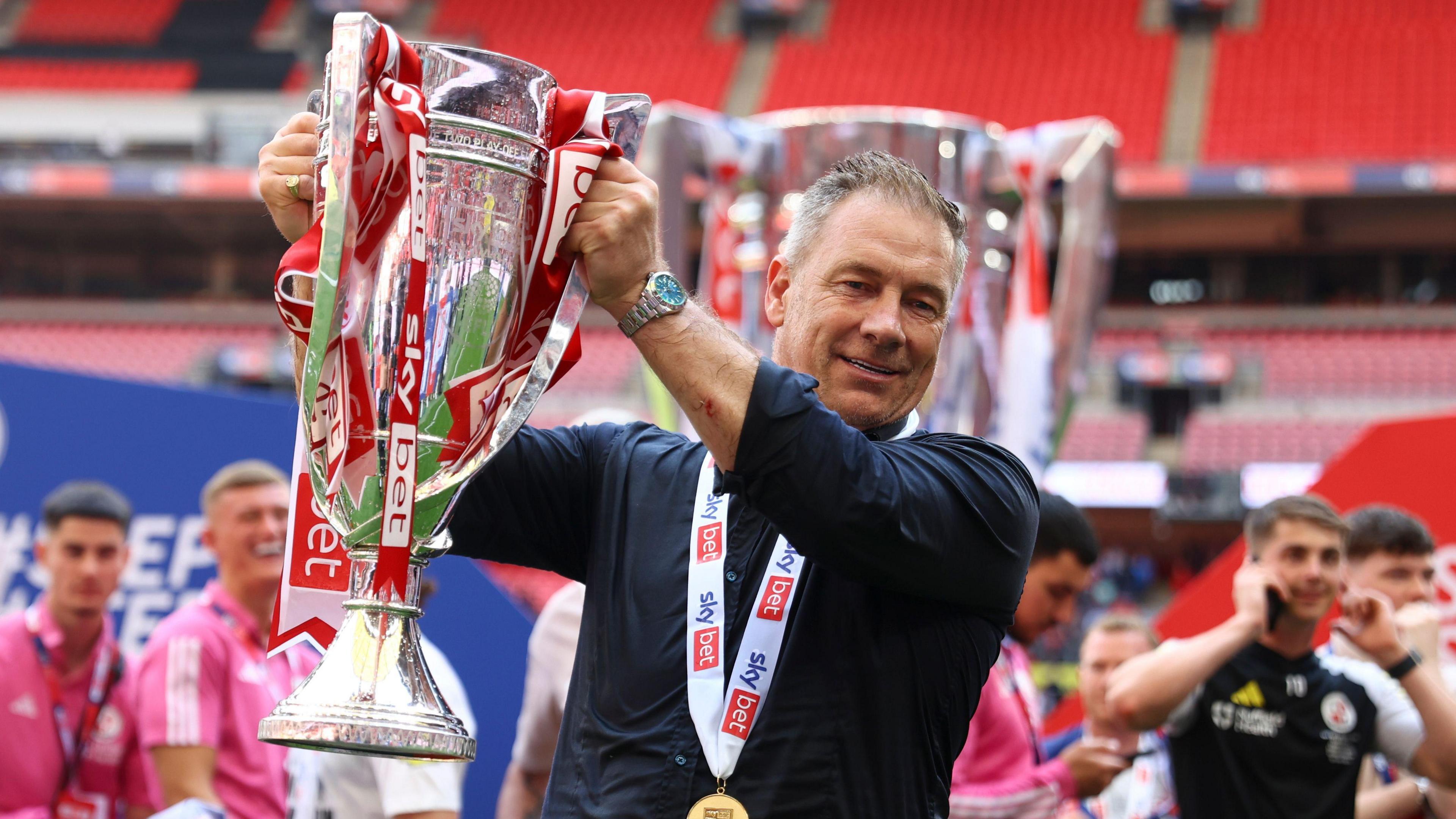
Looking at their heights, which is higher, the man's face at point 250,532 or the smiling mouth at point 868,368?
the man's face at point 250,532

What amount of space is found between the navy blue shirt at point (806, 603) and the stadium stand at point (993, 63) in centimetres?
1842

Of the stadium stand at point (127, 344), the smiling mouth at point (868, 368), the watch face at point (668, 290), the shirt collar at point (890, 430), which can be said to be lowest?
the shirt collar at point (890, 430)

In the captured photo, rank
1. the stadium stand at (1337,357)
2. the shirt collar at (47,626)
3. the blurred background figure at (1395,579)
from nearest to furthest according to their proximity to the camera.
A: the blurred background figure at (1395,579)
the shirt collar at (47,626)
the stadium stand at (1337,357)

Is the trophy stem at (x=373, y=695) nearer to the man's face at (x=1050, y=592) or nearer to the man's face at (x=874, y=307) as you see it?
the man's face at (x=874, y=307)

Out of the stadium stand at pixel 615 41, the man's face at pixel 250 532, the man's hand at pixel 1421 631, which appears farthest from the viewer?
the stadium stand at pixel 615 41

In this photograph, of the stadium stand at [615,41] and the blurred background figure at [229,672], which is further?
the stadium stand at [615,41]

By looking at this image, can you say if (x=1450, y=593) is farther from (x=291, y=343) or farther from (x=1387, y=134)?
(x=1387, y=134)

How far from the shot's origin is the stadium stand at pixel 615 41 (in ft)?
71.4

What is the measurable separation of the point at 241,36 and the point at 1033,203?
66.4ft

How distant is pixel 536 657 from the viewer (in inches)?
132

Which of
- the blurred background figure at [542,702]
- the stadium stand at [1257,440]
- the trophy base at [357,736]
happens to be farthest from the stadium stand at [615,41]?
the trophy base at [357,736]

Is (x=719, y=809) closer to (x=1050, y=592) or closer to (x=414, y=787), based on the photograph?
(x=414, y=787)

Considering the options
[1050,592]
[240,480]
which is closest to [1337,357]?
[1050,592]

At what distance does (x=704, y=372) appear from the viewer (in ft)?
4.25
